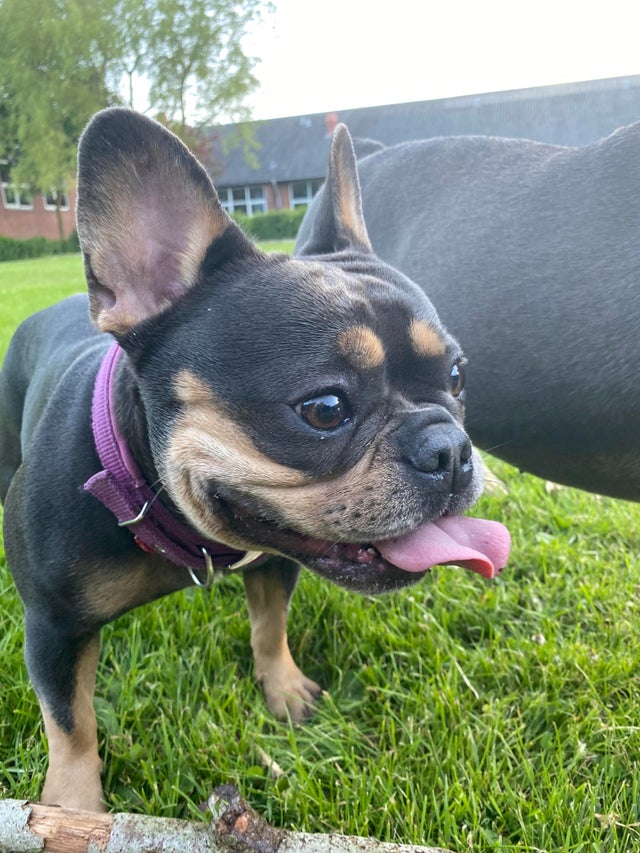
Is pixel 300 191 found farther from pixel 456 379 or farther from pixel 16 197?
pixel 456 379

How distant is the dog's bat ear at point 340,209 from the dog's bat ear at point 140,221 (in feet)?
2.23

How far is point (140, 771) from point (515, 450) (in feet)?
6.22

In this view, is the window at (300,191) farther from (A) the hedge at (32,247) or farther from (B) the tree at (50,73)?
(A) the hedge at (32,247)

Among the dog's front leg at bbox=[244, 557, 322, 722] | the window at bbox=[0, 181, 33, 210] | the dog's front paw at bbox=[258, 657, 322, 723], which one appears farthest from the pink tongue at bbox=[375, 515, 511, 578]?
Answer: the window at bbox=[0, 181, 33, 210]

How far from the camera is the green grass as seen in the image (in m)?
2.18

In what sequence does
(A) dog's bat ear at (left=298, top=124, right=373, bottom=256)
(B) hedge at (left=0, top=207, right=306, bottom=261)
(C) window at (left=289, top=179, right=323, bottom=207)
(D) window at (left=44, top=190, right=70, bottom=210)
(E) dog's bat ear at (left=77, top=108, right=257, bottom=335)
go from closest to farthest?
(E) dog's bat ear at (left=77, top=108, right=257, bottom=335) < (A) dog's bat ear at (left=298, top=124, right=373, bottom=256) < (B) hedge at (left=0, top=207, right=306, bottom=261) < (D) window at (left=44, top=190, right=70, bottom=210) < (C) window at (left=289, top=179, right=323, bottom=207)

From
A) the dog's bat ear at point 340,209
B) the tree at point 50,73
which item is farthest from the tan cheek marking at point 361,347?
the tree at point 50,73

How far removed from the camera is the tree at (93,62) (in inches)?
1457

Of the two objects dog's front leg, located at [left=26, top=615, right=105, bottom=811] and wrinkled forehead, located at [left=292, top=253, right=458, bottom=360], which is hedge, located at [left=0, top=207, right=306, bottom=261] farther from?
dog's front leg, located at [left=26, top=615, right=105, bottom=811]

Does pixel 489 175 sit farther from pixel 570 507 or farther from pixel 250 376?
pixel 570 507

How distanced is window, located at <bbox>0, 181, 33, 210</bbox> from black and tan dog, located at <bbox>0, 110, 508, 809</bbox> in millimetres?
43825

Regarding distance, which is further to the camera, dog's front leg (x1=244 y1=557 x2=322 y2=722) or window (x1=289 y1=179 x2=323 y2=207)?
window (x1=289 y1=179 x2=323 y2=207)

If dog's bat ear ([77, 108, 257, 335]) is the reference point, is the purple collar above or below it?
below

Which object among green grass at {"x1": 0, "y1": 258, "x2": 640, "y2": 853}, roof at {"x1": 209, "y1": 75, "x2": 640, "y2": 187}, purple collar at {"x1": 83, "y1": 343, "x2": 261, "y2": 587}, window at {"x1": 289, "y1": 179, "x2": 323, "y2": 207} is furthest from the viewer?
window at {"x1": 289, "y1": 179, "x2": 323, "y2": 207}
